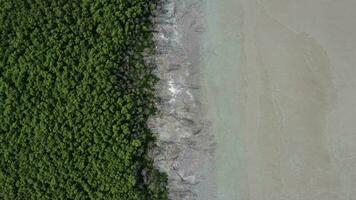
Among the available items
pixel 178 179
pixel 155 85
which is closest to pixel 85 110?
pixel 155 85

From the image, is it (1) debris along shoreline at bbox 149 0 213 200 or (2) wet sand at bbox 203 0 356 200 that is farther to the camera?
(1) debris along shoreline at bbox 149 0 213 200

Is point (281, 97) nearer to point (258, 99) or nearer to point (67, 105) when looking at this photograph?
point (258, 99)

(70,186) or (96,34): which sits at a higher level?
(96,34)

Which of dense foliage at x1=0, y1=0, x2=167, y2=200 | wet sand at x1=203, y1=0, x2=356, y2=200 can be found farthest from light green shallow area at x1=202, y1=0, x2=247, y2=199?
dense foliage at x1=0, y1=0, x2=167, y2=200

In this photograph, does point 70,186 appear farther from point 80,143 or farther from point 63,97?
point 63,97

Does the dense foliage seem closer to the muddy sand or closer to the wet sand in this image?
the muddy sand

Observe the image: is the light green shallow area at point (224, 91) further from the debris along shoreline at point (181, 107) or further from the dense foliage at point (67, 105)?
the dense foliage at point (67, 105)
